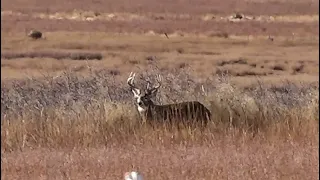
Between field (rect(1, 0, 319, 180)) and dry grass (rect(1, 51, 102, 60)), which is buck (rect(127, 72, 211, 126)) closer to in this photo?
field (rect(1, 0, 319, 180))

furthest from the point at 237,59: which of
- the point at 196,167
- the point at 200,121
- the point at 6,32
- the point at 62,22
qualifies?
the point at 196,167

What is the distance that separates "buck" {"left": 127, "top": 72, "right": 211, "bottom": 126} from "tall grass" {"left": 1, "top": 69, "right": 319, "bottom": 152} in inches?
5.7

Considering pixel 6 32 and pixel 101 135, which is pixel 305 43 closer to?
pixel 6 32

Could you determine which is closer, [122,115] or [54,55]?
[122,115]

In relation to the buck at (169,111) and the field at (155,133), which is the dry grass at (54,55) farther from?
the buck at (169,111)

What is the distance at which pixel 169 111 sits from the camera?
11.1m

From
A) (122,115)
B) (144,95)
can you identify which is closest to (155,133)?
(122,115)

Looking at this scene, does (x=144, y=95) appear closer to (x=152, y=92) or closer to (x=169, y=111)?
(x=152, y=92)

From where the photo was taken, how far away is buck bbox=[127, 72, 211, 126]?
34.5ft

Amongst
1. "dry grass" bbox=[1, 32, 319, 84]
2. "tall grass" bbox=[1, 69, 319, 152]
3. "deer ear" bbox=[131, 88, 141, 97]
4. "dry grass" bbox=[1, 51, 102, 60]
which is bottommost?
"dry grass" bbox=[1, 32, 319, 84]

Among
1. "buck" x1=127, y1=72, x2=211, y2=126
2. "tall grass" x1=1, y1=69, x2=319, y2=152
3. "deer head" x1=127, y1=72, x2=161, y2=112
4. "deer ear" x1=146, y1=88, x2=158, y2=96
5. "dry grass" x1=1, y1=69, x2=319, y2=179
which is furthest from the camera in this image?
"deer ear" x1=146, y1=88, x2=158, y2=96

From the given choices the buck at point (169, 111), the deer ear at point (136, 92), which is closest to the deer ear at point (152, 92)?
the buck at point (169, 111)

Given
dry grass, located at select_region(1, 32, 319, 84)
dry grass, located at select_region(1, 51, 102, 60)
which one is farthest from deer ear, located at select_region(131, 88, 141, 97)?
dry grass, located at select_region(1, 51, 102, 60)

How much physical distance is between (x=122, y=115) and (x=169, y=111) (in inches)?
A: 22.8
